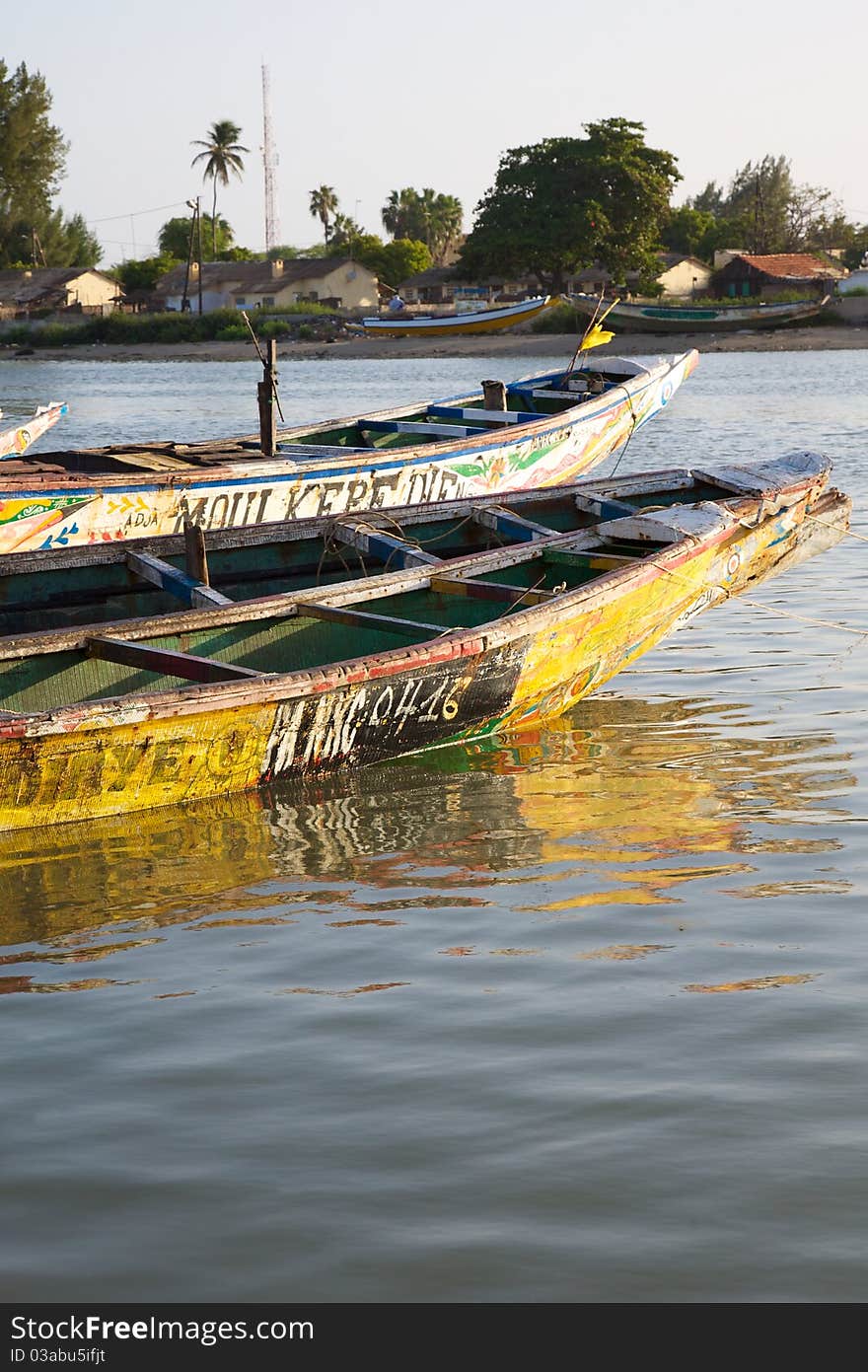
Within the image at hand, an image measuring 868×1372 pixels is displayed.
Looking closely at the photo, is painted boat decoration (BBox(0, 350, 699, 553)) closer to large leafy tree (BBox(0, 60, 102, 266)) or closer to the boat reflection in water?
the boat reflection in water

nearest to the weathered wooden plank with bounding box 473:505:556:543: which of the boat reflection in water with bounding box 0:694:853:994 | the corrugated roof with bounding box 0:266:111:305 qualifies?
the boat reflection in water with bounding box 0:694:853:994

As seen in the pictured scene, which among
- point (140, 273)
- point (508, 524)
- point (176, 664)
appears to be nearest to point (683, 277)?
point (140, 273)

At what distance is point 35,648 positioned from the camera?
21.0ft

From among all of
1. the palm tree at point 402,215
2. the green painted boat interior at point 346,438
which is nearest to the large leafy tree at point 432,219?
the palm tree at point 402,215

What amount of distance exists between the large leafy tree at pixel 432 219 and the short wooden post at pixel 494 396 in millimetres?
96800

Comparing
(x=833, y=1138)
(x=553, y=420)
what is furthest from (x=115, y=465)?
(x=833, y=1138)

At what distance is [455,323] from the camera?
6088cm

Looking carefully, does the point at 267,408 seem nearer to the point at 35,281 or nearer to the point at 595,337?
the point at 595,337

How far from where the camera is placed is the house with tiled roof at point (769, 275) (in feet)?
227

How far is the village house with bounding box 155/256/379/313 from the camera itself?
265 ft

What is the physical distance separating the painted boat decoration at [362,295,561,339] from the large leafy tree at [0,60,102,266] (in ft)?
109

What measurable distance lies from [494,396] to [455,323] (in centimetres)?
4860

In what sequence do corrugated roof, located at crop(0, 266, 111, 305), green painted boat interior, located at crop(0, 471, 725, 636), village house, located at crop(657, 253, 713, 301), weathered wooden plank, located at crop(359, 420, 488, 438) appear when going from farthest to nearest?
corrugated roof, located at crop(0, 266, 111, 305), village house, located at crop(657, 253, 713, 301), weathered wooden plank, located at crop(359, 420, 488, 438), green painted boat interior, located at crop(0, 471, 725, 636)
